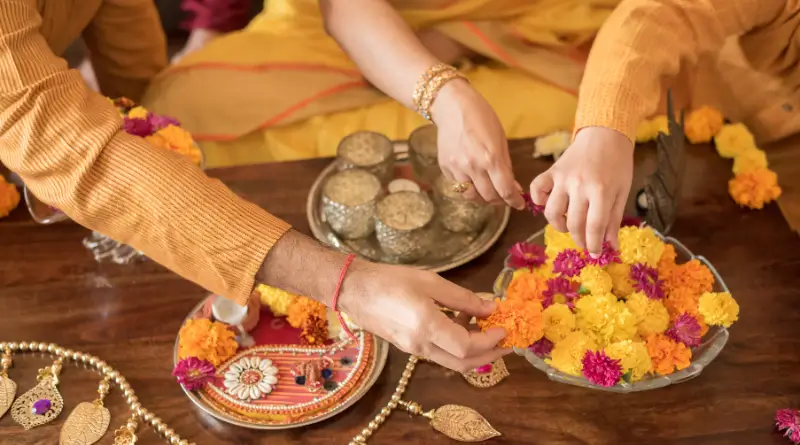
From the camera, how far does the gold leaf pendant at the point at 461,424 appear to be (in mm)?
909

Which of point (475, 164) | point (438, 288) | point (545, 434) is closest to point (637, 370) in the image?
point (545, 434)

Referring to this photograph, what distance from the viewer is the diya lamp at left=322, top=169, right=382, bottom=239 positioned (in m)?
1.12

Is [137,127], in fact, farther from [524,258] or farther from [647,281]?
[647,281]

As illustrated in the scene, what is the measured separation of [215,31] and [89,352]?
1.48m

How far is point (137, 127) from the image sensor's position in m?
1.14

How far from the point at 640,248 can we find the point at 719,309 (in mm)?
125

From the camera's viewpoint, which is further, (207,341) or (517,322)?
(207,341)

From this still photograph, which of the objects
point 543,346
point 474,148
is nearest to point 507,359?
point 543,346

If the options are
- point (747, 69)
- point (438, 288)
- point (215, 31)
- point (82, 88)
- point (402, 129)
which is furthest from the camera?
point (215, 31)

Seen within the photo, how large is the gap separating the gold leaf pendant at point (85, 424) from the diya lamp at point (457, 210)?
1.85ft

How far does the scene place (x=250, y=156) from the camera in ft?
4.85

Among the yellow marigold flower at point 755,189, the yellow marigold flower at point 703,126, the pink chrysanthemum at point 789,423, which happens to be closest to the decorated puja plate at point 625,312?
the pink chrysanthemum at point 789,423

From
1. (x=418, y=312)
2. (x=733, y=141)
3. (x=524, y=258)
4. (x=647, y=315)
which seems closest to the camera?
(x=418, y=312)

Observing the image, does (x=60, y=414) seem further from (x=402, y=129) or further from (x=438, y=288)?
(x=402, y=129)
